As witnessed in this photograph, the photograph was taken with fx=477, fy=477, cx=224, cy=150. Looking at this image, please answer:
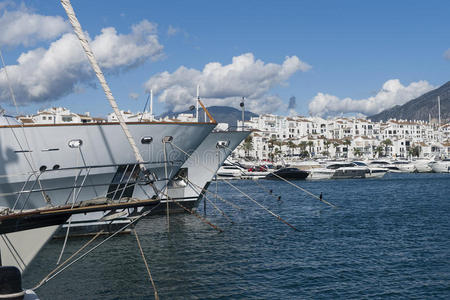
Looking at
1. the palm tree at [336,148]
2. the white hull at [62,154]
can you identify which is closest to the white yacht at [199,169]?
the white hull at [62,154]

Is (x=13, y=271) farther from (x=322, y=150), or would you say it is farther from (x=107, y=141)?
(x=322, y=150)

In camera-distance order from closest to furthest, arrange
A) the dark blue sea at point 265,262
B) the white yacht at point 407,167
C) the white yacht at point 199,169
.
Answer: the dark blue sea at point 265,262
the white yacht at point 199,169
the white yacht at point 407,167

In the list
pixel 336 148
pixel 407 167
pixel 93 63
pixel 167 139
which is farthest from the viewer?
pixel 336 148

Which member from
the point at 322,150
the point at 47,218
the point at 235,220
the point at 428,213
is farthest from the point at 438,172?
the point at 47,218

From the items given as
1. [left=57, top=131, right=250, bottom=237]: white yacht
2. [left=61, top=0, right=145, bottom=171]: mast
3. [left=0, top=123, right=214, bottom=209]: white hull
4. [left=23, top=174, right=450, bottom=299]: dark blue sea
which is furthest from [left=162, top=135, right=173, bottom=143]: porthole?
[left=61, top=0, right=145, bottom=171]: mast

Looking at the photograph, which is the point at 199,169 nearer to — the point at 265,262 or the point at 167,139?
the point at 167,139

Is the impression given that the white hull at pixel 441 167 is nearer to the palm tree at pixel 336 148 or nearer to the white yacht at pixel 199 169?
the palm tree at pixel 336 148

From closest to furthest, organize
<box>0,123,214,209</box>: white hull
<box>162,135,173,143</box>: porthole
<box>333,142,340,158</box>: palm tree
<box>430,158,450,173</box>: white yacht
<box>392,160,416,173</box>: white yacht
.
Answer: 1. <box>0,123,214,209</box>: white hull
2. <box>162,135,173,143</box>: porthole
3. <box>430,158,450,173</box>: white yacht
4. <box>392,160,416,173</box>: white yacht
5. <box>333,142,340,158</box>: palm tree

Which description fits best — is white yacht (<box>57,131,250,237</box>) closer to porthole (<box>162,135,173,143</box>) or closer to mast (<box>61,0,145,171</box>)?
porthole (<box>162,135,173,143</box>)

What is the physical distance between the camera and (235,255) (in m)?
18.1

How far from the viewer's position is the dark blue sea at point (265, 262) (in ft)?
44.5

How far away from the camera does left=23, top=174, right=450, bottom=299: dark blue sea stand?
44.5 feet

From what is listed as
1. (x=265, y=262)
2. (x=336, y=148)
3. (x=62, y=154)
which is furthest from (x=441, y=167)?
(x=62, y=154)

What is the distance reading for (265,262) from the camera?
17.0 m
